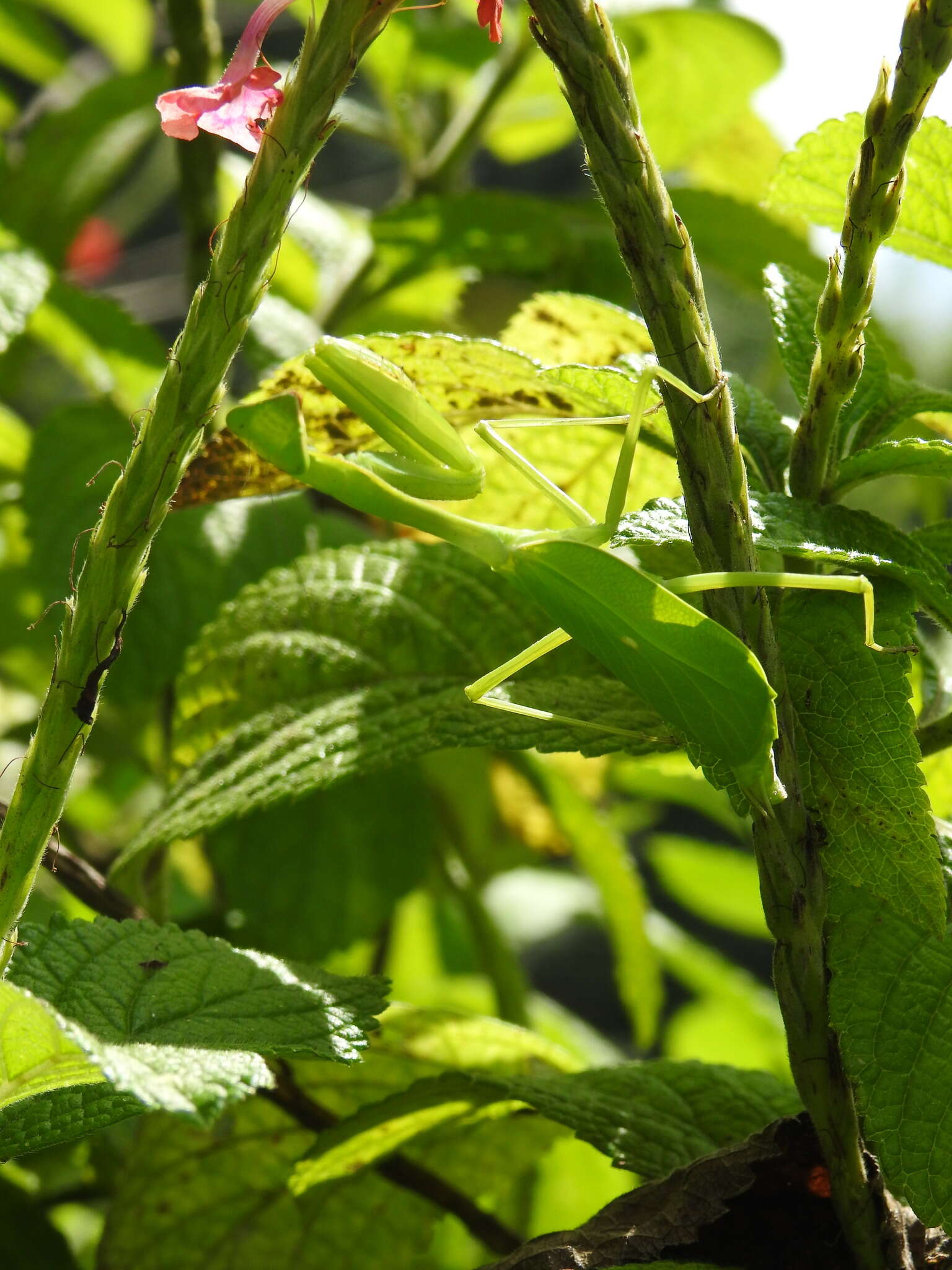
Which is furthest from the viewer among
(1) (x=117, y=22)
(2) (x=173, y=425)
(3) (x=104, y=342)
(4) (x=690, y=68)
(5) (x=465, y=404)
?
(1) (x=117, y=22)

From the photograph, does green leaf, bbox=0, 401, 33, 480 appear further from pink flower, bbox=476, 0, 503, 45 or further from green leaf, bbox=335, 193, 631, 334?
pink flower, bbox=476, 0, 503, 45

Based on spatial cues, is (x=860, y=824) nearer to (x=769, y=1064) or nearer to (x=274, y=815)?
(x=274, y=815)

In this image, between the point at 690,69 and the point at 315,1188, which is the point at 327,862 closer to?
the point at 315,1188

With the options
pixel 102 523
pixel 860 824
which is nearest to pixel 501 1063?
pixel 860 824

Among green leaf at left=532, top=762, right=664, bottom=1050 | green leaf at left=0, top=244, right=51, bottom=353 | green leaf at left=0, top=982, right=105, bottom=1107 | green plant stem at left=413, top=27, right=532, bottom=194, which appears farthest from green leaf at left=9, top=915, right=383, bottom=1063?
green plant stem at left=413, top=27, right=532, bottom=194

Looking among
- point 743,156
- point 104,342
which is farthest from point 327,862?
point 743,156

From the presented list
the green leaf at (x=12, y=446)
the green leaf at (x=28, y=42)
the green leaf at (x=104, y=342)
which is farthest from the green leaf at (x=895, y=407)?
the green leaf at (x=28, y=42)

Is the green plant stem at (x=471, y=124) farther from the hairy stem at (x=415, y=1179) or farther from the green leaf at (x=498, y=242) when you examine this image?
the hairy stem at (x=415, y=1179)
